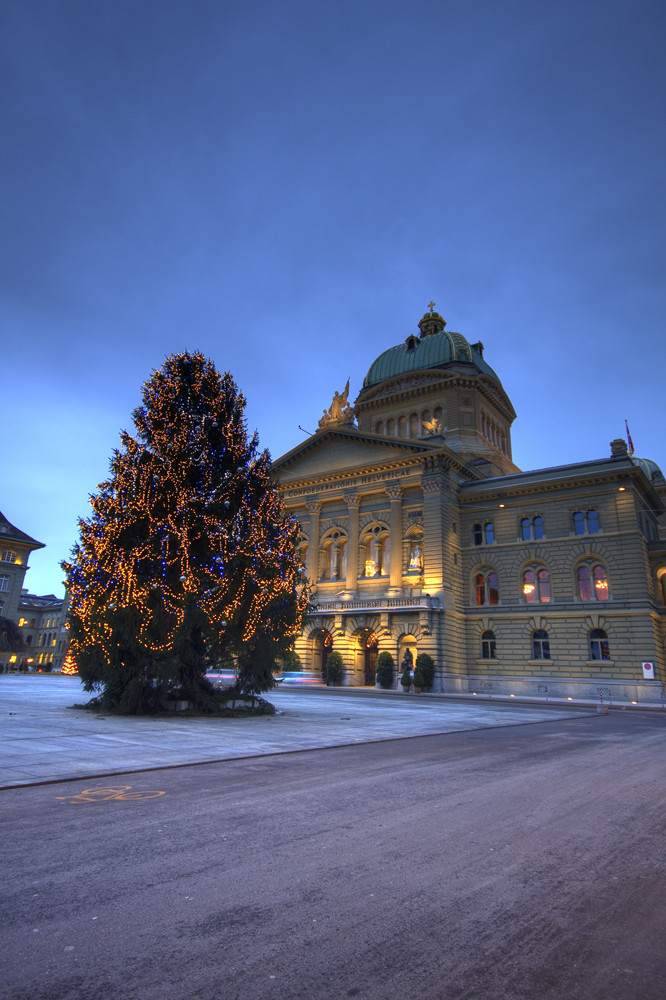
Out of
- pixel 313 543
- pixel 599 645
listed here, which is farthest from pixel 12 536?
pixel 599 645

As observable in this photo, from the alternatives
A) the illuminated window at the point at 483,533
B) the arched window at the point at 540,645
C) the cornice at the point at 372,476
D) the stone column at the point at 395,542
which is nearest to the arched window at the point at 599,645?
the arched window at the point at 540,645

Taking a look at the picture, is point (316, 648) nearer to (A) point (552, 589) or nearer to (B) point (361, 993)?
(A) point (552, 589)

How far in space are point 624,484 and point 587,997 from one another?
41102 mm

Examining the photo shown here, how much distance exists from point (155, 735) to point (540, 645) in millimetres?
34321

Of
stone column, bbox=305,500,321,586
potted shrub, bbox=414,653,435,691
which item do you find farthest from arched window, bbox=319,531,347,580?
potted shrub, bbox=414,653,435,691

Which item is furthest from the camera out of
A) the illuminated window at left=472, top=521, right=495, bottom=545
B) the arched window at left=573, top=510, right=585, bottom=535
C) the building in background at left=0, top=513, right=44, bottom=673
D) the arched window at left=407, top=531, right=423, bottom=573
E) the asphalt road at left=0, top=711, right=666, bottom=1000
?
the building in background at left=0, top=513, right=44, bottom=673

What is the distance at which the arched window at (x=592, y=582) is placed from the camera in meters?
39.5

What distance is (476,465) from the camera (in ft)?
178

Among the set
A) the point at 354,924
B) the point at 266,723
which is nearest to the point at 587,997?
the point at 354,924

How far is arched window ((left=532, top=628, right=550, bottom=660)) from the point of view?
133 ft

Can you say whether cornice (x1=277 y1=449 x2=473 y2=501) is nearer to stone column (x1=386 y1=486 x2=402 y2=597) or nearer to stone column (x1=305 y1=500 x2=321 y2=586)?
stone column (x1=386 y1=486 x2=402 y2=597)

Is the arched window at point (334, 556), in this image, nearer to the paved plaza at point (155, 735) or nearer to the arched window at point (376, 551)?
the arched window at point (376, 551)

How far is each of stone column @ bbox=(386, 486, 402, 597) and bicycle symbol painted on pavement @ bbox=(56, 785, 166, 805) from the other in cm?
3696

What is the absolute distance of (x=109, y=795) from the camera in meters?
6.99
